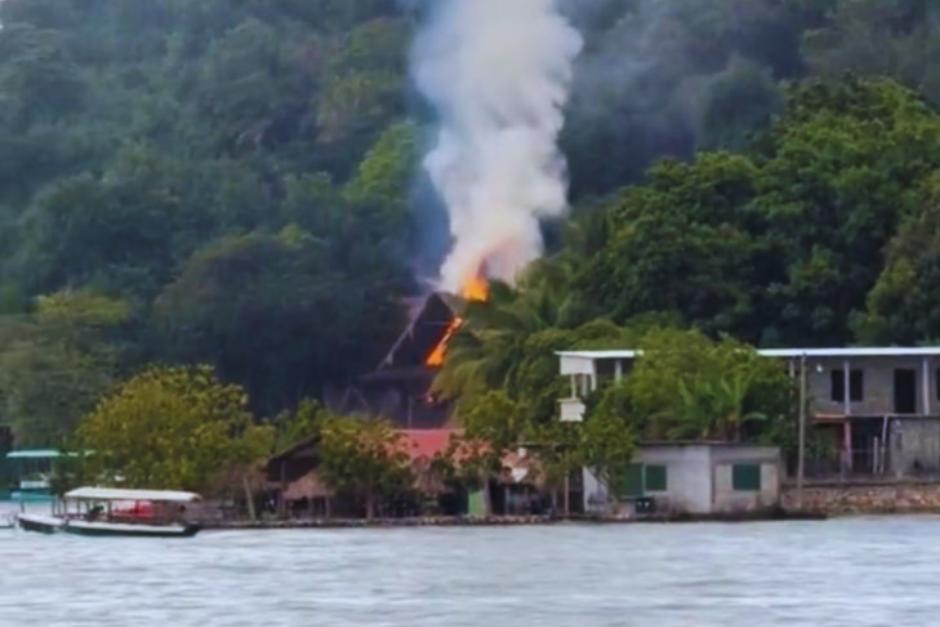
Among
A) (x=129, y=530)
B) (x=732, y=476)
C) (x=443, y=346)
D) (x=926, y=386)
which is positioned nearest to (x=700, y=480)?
(x=732, y=476)

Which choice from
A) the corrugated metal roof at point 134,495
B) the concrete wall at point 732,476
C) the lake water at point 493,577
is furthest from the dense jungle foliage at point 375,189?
the lake water at point 493,577

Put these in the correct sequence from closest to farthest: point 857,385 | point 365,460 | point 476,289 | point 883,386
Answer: point 365,460, point 883,386, point 857,385, point 476,289

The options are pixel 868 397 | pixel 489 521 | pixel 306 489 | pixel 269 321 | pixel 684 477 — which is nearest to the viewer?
pixel 489 521

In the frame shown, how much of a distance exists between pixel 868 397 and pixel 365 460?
13.0m

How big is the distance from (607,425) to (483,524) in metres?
3.55

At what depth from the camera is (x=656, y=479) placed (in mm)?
90875

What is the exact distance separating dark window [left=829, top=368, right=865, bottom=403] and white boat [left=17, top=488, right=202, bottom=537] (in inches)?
632

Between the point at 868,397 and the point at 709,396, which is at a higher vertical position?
the point at 868,397

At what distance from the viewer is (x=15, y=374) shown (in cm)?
11944

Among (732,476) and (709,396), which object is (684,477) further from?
(709,396)

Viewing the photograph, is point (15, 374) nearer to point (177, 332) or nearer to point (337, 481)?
point (177, 332)

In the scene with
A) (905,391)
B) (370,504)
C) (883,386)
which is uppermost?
(883,386)

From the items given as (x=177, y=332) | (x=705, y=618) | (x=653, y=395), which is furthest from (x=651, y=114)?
(x=705, y=618)

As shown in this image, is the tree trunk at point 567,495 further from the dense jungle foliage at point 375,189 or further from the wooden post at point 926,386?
the wooden post at point 926,386
